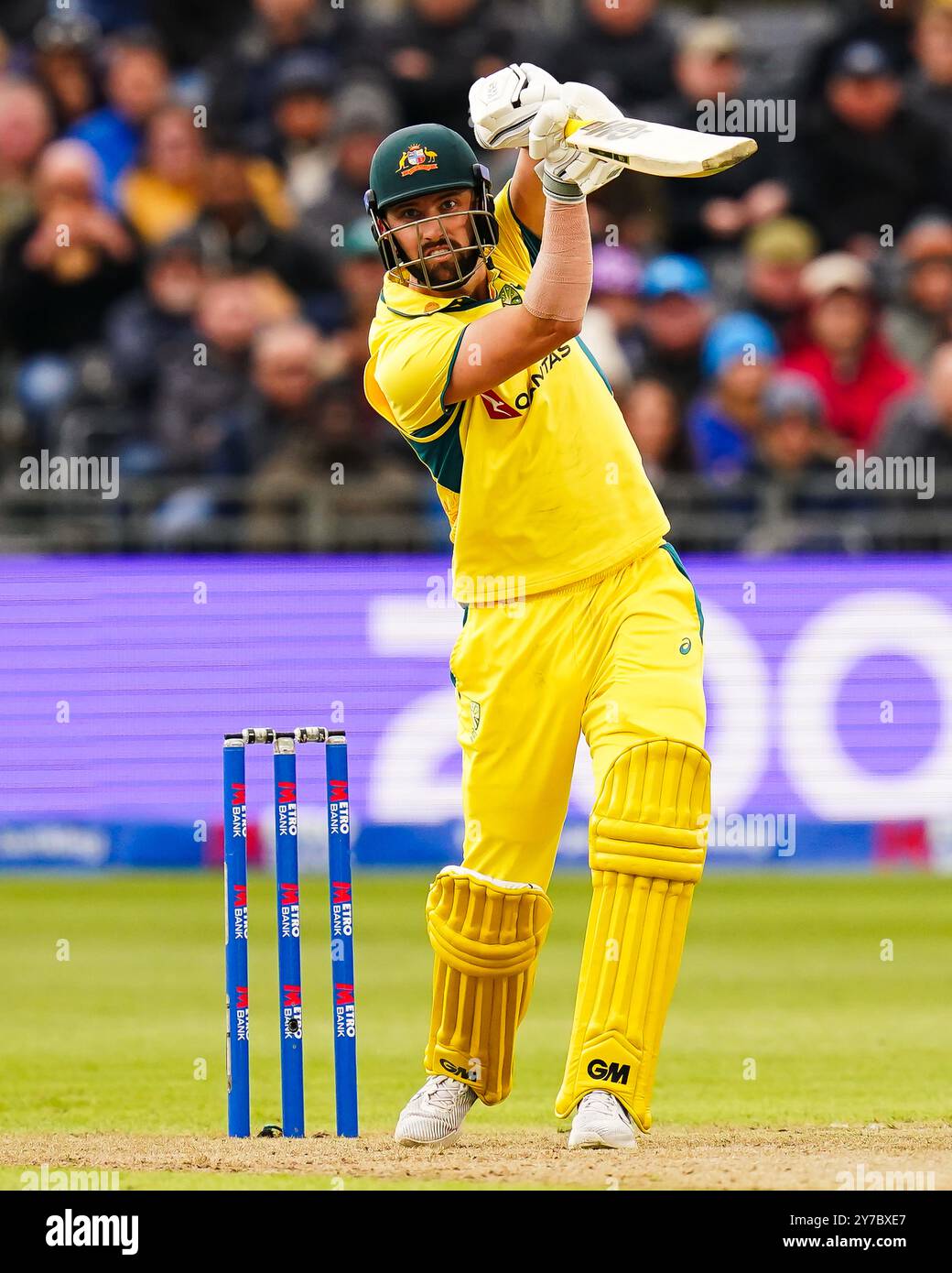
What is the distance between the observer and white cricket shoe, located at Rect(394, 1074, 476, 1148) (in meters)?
6.36

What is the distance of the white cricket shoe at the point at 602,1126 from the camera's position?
5.97 metres

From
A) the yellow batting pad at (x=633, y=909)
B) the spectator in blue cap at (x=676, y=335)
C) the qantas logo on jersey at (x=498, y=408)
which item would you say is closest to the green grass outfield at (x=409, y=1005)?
the yellow batting pad at (x=633, y=909)

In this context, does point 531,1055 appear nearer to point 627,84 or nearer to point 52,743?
point 52,743

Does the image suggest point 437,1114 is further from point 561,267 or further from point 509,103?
point 509,103

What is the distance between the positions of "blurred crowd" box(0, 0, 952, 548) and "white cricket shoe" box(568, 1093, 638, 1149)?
321 inches

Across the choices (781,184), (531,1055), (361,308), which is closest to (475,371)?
(531,1055)

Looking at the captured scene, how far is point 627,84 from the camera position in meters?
16.5

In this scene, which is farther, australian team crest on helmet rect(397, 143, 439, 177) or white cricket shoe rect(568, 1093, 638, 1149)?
australian team crest on helmet rect(397, 143, 439, 177)

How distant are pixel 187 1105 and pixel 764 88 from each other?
1156 centimetres

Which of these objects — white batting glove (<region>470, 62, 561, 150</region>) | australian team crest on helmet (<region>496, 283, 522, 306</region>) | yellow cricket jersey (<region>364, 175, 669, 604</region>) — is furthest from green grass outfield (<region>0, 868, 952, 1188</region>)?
white batting glove (<region>470, 62, 561, 150</region>)

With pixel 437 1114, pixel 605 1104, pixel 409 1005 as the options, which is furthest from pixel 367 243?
pixel 605 1104

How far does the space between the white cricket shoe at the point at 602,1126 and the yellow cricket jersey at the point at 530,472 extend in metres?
1.42

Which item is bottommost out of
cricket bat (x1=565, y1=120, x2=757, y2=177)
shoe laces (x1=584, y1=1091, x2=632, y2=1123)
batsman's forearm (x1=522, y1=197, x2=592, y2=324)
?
shoe laces (x1=584, y1=1091, x2=632, y2=1123)

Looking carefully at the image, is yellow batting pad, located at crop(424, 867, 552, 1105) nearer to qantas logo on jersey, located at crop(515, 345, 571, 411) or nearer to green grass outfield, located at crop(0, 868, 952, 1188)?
green grass outfield, located at crop(0, 868, 952, 1188)
